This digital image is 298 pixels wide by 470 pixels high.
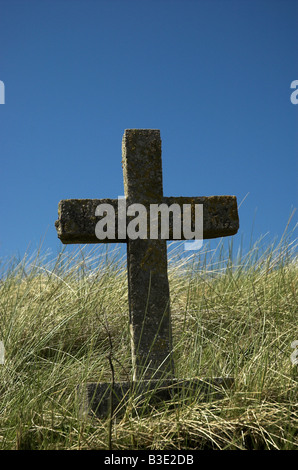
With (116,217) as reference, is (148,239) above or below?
below

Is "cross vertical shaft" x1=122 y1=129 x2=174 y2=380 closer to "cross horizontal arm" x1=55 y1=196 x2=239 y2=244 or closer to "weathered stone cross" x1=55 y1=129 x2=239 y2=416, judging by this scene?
"weathered stone cross" x1=55 y1=129 x2=239 y2=416

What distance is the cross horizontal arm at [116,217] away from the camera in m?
3.27

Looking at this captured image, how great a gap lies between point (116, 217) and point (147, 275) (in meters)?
0.42

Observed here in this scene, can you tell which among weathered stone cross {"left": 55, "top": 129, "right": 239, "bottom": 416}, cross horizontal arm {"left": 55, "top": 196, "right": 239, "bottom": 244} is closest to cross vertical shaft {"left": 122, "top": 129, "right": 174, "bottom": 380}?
weathered stone cross {"left": 55, "top": 129, "right": 239, "bottom": 416}

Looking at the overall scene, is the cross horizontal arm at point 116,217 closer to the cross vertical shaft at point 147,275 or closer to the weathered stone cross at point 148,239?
the weathered stone cross at point 148,239

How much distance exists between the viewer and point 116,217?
3363 millimetres

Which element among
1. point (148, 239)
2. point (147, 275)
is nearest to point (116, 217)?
point (148, 239)

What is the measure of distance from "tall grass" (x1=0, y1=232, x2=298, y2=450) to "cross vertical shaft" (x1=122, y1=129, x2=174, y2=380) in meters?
0.17

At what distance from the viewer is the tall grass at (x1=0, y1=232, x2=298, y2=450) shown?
2.66 m

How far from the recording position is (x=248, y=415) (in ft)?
8.93

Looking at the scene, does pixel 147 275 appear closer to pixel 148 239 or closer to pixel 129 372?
pixel 148 239

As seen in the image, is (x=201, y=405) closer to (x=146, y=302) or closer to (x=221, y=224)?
(x=146, y=302)
